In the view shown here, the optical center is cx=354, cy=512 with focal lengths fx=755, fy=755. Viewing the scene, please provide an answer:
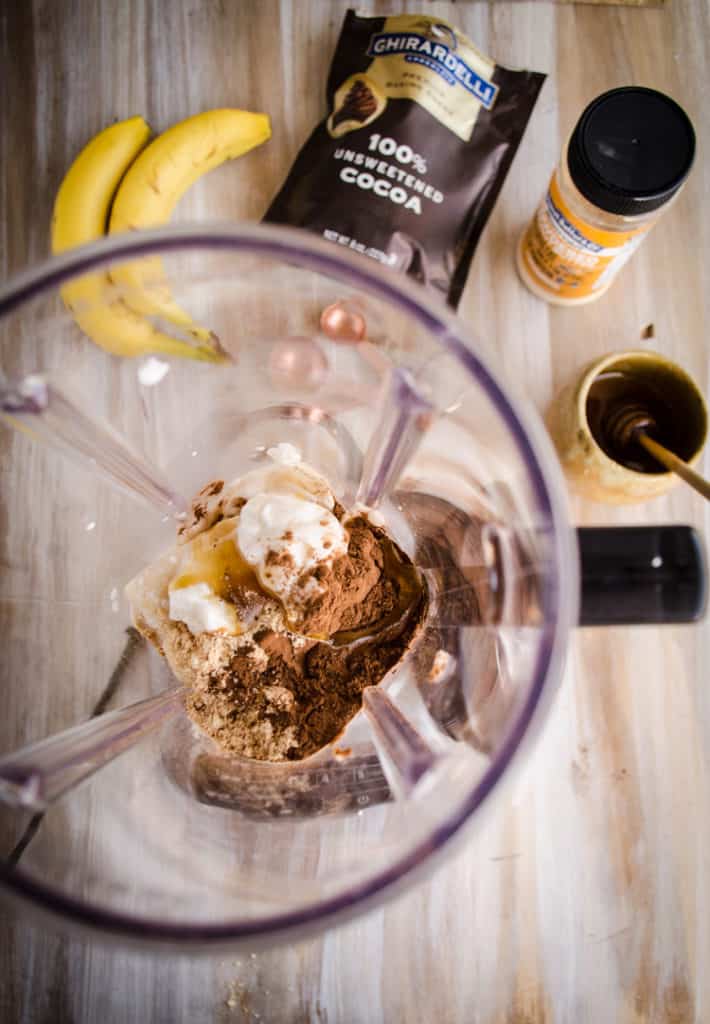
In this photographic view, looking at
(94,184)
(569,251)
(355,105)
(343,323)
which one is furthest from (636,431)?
(94,184)

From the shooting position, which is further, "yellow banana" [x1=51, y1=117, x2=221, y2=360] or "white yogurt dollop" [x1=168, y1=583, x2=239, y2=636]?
"yellow banana" [x1=51, y1=117, x2=221, y2=360]

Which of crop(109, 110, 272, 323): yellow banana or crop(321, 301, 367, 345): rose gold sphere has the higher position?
crop(109, 110, 272, 323): yellow banana

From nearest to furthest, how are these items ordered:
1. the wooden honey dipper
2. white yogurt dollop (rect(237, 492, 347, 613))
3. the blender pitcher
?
the blender pitcher, white yogurt dollop (rect(237, 492, 347, 613)), the wooden honey dipper

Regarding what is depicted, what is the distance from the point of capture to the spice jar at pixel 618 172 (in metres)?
0.53

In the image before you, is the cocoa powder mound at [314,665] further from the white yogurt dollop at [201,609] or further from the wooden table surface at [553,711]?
the wooden table surface at [553,711]

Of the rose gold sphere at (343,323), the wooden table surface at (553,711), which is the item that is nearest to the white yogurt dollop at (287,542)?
the rose gold sphere at (343,323)

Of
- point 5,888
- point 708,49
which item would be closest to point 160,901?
point 5,888

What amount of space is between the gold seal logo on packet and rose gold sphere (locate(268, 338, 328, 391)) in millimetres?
231

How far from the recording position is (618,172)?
1.75 ft

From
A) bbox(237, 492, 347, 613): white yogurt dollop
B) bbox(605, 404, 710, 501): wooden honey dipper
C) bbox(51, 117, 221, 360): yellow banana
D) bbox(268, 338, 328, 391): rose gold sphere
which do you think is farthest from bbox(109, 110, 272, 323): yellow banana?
bbox(605, 404, 710, 501): wooden honey dipper

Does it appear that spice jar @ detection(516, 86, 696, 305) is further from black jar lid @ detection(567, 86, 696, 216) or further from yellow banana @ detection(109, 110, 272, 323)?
yellow banana @ detection(109, 110, 272, 323)

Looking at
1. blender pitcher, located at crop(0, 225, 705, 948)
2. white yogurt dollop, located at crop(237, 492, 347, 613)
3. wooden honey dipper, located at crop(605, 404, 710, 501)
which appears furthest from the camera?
wooden honey dipper, located at crop(605, 404, 710, 501)

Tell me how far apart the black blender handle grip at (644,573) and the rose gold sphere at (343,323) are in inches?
8.7

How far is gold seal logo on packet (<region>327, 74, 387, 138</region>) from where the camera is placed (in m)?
0.66
